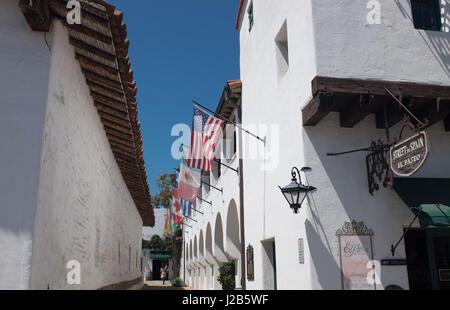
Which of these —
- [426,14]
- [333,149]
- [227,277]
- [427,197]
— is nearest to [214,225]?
[227,277]

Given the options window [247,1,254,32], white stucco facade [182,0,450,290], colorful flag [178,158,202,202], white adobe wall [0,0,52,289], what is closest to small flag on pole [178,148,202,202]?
colorful flag [178,158,202,202]

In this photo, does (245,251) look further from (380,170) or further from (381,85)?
(381,85)

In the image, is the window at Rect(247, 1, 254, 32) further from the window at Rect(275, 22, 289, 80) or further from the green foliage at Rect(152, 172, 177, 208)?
the green foliage at Rect(152, 172, 177, 208)

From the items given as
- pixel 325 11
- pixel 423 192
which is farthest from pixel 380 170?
pixel 325 11

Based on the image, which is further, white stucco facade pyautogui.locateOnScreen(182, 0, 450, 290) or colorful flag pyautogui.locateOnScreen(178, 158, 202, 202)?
colorful flag pyautogui.locateOnScreen(178, 158, 202, 202)

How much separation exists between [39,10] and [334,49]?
4.55 meters

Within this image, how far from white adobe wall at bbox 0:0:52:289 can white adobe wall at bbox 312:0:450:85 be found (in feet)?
13.8

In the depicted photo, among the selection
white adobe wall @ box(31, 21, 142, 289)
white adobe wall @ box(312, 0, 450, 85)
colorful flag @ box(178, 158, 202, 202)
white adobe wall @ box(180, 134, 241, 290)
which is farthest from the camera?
colorful flag @ box(178, 158, 202, 202)

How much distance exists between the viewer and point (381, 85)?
6676 mm

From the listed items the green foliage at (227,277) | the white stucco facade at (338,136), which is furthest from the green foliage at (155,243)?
the white stucco facade at (338,136)

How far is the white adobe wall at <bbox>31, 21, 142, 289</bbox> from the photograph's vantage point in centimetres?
475

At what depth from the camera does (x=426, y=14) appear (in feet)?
25.8

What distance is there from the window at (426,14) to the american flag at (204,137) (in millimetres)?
4711

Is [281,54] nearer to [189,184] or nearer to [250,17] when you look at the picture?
[250,17]
